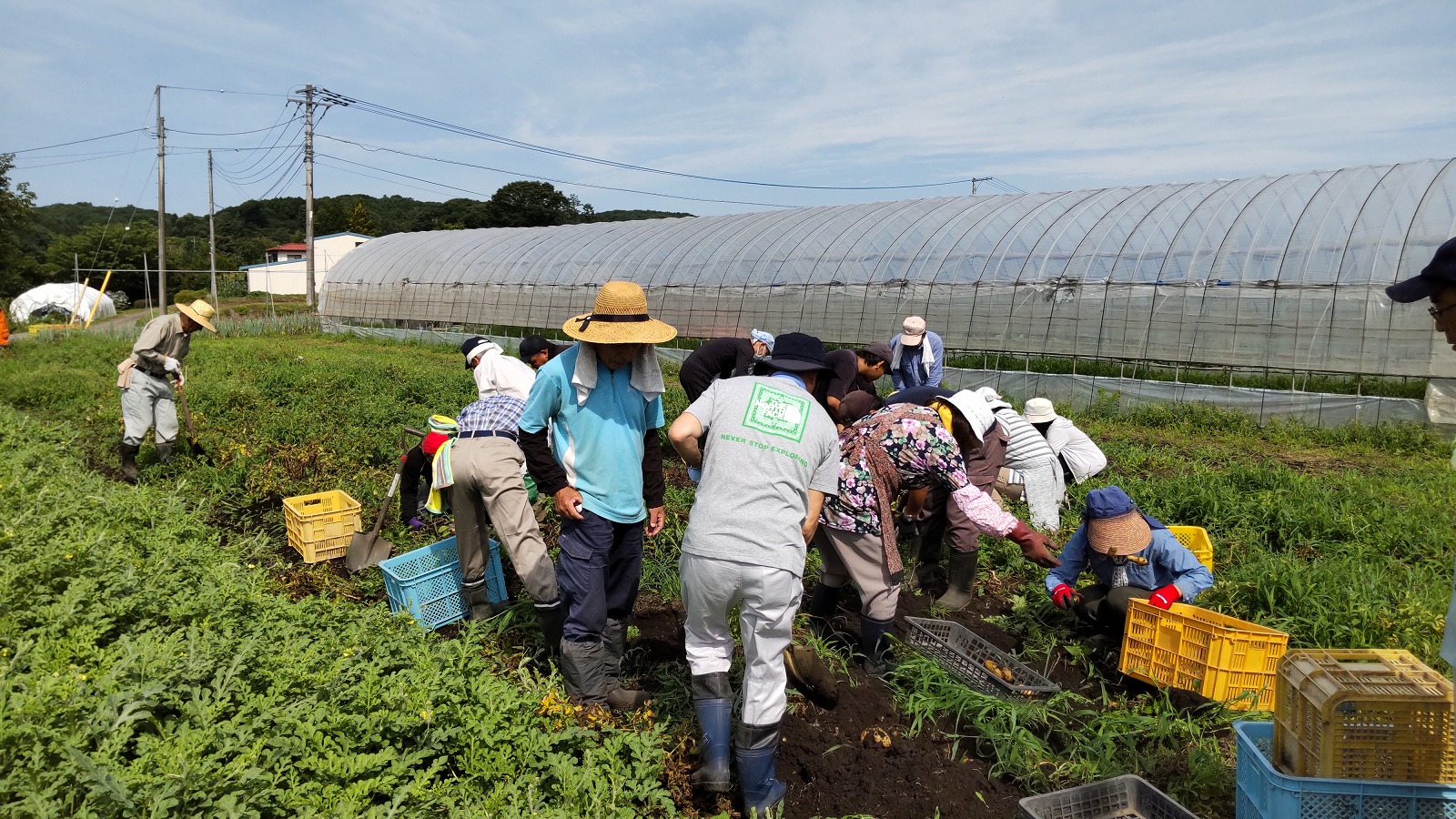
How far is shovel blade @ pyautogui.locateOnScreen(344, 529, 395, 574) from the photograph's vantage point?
5.45 m

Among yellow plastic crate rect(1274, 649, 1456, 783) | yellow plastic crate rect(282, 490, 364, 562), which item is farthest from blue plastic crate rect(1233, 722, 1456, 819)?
yellow plastic crate rect(282, 490, 364, 562)

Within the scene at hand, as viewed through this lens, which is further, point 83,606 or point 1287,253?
point 1287,253

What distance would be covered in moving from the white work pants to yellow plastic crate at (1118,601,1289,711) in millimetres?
1793

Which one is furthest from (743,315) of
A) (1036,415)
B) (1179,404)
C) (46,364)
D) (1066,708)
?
(1066,708)

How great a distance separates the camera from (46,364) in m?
15.2

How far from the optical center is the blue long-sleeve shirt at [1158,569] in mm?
4270

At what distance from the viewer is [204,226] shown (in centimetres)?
7894

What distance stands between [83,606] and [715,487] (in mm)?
2747

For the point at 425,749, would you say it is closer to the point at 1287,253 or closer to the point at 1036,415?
the point at 1036,415

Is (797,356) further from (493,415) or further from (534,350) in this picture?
(534,350)

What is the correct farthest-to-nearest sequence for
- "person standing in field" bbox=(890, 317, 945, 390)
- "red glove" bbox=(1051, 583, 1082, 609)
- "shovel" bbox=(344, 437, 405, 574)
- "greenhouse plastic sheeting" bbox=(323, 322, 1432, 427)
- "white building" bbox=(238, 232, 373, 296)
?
1. "white building" bbox=(238, 232, 373, 296)
2. "greenhouse plastic sheeting" bbox=(323, 322, 1432, 427)
3. "person standing in field" bbox=(890, 317, 945, 390)
4. "shovel" bbox=(344, 437, 405, 574)
5. "red glove" bbox=(1051, 583, 1082, 609)

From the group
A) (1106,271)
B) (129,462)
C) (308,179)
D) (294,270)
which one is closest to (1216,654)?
(129,462)

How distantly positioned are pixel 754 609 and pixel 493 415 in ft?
6.80

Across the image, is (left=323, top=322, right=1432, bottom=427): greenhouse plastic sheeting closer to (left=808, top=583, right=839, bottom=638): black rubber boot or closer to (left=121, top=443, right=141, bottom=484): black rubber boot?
(left=121, top=443, right=141, bottom=484): black rubber boot
